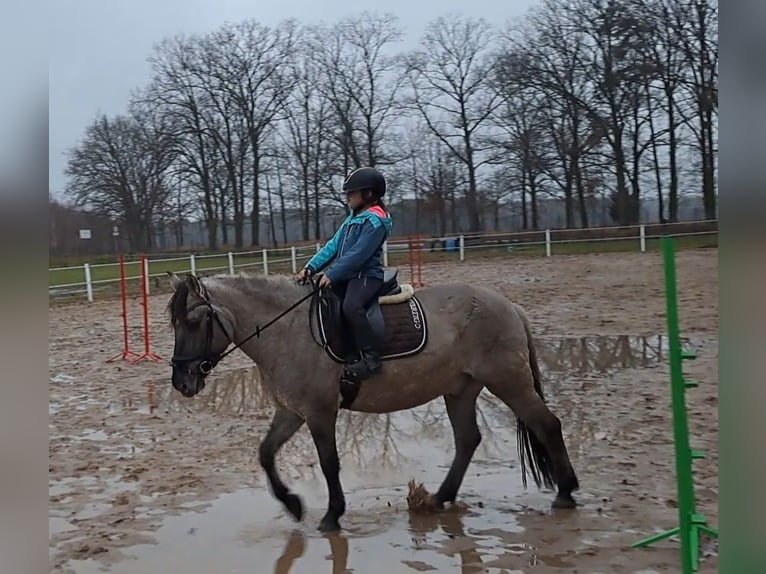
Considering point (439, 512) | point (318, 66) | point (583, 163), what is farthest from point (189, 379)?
point (318, 66)

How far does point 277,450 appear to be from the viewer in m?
4.88

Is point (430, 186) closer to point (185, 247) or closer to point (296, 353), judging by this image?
point (185, 247)

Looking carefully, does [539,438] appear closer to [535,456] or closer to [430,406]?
[535,456]

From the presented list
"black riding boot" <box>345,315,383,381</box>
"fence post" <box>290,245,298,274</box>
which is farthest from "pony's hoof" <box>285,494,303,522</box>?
"fence post" <box>290,245,298,274</box>

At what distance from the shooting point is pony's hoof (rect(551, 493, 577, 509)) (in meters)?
4.84

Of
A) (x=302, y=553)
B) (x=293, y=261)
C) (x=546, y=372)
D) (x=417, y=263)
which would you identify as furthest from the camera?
(x=293, y=261)

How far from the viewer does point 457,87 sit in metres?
38.3

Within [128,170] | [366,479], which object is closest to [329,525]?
[366,479]

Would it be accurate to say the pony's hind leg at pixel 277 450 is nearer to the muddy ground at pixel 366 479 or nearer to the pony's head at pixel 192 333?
the muddy ground at pixel 366 479

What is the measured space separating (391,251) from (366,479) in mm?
17637

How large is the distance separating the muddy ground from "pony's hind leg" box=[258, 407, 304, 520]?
15 centimetres

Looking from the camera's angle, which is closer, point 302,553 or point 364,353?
point 302,553

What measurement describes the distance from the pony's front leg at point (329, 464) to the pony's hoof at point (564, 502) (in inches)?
58.0

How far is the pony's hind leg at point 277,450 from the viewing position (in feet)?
15.6
